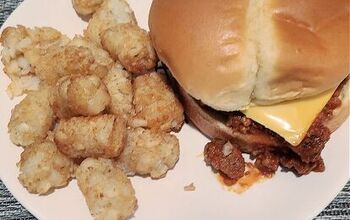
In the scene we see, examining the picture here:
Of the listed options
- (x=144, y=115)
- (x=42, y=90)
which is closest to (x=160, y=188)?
(x=144, y=115)

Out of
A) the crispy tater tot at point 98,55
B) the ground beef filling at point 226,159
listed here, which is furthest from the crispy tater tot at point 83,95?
the ground beef filling at point 226,159

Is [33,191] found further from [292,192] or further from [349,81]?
[349,81]

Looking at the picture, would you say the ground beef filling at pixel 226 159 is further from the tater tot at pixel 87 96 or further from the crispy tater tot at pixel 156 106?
the tater tot at pixel 87 96

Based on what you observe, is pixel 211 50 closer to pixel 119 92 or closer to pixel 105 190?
pixel 119 92

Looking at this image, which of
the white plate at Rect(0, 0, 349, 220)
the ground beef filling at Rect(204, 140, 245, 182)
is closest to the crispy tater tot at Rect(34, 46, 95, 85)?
the white plate at Rect(0, 0, 349, 220)

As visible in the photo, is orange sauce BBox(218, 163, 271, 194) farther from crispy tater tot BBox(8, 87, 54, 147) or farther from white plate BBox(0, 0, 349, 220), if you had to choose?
crispy tater tot BBox(8, 87, 54, 147)

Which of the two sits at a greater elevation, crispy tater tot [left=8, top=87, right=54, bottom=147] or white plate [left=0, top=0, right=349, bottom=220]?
crispy tater tot [left=8, top=87, right=54, bottom=147]
